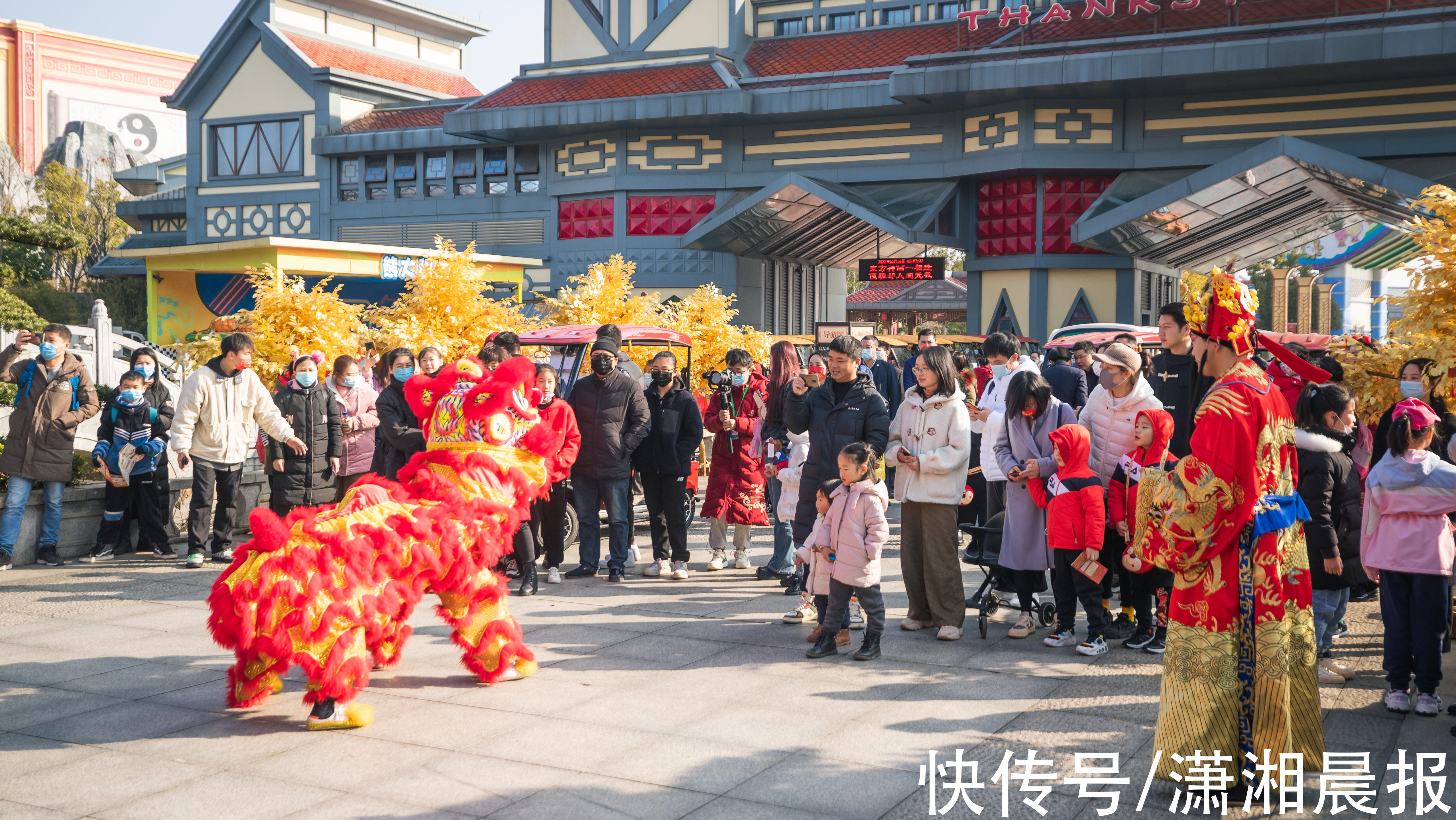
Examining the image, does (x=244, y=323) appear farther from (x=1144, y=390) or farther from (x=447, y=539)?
(x=1144, y=390)

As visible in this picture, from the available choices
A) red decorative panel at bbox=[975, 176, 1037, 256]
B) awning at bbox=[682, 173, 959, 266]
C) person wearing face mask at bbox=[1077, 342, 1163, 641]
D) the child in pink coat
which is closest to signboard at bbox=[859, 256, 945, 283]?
awning at bbox=[682, 173, 959, 266]

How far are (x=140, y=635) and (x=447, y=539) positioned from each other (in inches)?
115

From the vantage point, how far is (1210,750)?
432 centimetres

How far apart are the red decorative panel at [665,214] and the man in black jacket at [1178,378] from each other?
2114 cm

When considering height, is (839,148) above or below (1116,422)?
above

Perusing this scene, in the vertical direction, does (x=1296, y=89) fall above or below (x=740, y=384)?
above

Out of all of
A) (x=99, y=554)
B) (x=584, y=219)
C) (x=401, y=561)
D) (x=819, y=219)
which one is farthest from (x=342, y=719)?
(x=584, y=219)

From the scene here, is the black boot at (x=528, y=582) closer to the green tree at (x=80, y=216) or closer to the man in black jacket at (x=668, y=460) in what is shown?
the man in black jacket at (x=668, y=460)

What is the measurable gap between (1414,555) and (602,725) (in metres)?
4.21

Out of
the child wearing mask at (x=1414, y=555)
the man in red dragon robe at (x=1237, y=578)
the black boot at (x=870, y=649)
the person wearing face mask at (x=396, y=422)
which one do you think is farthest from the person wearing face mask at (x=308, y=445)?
the child wearing mask at (x=1414, y=555)

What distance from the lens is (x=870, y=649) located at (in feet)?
21.8

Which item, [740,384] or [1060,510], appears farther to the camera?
[740,384]

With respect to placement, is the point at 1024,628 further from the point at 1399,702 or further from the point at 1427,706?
the point at 1427,706

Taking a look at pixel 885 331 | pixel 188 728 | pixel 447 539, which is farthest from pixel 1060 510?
pixel 885 331
